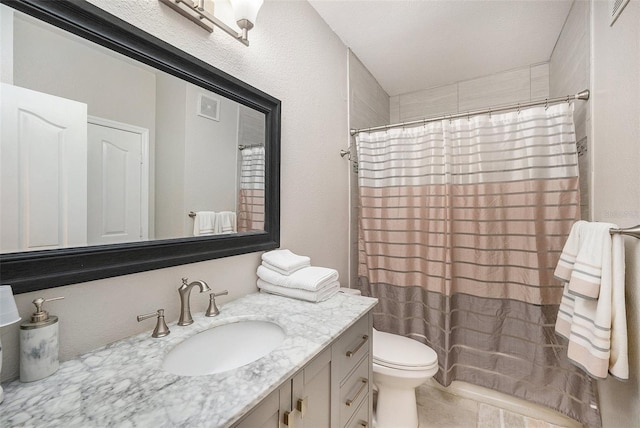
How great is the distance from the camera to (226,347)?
99 centimetres

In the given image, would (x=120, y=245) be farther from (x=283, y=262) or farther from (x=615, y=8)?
(x=615, y=8)

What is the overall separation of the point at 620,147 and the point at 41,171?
6.35 feet

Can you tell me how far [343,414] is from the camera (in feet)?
3.25

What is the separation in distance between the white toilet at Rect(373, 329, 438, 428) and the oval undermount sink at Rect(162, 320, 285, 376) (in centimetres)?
79

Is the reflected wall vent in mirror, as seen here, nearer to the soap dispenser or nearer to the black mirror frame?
the black mirror frame

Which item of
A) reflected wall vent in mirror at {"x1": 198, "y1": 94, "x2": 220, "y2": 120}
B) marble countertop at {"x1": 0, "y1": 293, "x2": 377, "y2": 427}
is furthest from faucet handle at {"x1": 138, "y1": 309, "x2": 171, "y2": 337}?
reflected wall vent in mirror at {"x1": 198, "y1": 94, "x2": 220, "y2": 120}

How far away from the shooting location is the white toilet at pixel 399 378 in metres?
1.43

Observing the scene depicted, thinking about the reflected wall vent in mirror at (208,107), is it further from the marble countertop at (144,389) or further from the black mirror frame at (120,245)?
the marble countertop at (144,389)

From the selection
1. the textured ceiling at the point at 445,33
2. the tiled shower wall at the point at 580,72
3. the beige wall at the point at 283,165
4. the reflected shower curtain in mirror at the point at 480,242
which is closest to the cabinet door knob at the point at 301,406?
the beige wall at the point at 283,165

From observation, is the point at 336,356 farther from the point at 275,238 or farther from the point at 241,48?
the point at 241,48

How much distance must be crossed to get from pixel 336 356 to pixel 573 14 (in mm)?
2340

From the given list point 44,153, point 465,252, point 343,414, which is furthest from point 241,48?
point 465,252

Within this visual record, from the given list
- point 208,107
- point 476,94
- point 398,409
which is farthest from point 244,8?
point 476,94

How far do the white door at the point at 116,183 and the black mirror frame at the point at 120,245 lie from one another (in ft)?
0.16
